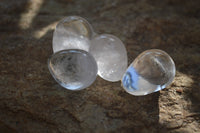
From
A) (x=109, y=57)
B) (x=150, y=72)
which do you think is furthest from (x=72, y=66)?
(x=150, y=72)

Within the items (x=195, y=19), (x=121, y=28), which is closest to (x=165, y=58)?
(x=121, y=28)

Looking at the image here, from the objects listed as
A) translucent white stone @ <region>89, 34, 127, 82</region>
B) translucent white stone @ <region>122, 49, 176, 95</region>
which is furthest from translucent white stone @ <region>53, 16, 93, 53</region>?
translucent white stone @ <region>122, 49, 176, 95</region>

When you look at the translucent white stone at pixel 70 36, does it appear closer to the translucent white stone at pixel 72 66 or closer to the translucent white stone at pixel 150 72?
the translucent white stone at pixel 72 66

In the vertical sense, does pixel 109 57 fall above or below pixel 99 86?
above

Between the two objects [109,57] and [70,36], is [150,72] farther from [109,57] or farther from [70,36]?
[70,36]

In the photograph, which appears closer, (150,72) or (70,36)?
(150,72)

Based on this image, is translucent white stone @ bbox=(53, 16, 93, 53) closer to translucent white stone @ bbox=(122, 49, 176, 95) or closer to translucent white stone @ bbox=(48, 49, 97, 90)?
translucent white stone @ bbox=(48, 49, 97, 90)
